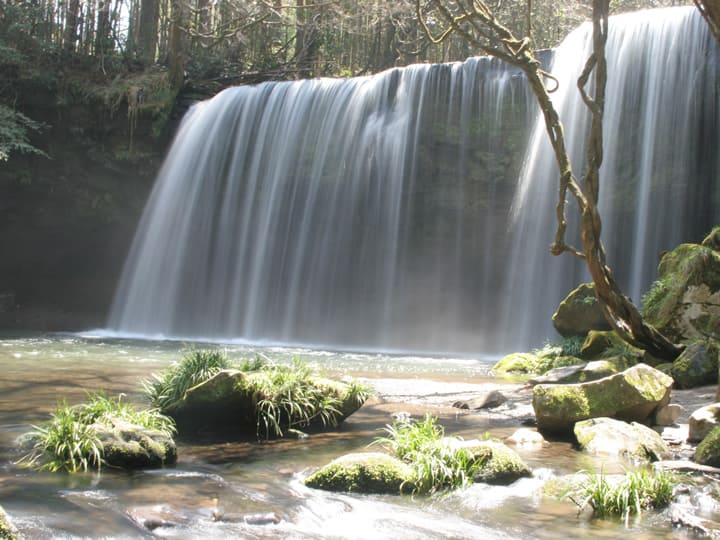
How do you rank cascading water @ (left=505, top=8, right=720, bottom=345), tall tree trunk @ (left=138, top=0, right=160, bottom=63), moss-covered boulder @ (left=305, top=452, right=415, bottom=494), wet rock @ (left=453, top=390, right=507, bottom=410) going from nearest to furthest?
moss-covered boulder @ (left=305, top=452, right=415, bottom=494) → wet rock @ (left=453, top=390, right=507, bottom=410) → cascading water @ (left=505, top=8, right=720, bottom=345) → tall tree trunk @ (left=138, top=0, right=160, bottom=63)

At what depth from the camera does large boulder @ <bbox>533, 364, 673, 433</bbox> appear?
6355 mm

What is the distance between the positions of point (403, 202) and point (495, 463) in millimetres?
13774

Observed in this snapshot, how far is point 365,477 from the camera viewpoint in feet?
15.6

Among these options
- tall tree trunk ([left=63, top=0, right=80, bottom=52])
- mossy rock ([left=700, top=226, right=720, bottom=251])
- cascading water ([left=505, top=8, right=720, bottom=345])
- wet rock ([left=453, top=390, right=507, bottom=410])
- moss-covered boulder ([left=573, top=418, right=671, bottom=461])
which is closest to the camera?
moss-covered boulder ([left=573, top=418, right=671, bottom=461])

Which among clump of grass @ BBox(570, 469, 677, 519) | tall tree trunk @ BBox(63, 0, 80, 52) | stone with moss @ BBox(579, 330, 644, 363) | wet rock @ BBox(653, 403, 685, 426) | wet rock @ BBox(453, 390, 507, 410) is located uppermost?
tall tree trunk @ BBox(63, 0, 80, 52)

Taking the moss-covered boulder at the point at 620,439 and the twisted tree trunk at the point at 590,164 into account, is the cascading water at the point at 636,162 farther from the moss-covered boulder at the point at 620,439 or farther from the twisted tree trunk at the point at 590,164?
the moss-covered boulder at the point at 620,439

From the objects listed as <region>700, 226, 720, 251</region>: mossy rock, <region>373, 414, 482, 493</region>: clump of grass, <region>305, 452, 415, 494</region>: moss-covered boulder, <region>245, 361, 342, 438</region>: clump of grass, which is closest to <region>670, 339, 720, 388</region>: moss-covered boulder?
<region>700, 226, 720, 251</region>: mossy rock

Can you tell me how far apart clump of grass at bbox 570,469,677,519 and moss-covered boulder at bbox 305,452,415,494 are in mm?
1071

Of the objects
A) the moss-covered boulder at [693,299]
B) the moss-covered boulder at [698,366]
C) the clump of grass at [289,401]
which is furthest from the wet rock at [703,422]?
the moss-covered boulder at [693,299]

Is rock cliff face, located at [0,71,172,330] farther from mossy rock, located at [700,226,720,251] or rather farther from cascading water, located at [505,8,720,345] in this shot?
mossy rock, located at [700,226,720,251]

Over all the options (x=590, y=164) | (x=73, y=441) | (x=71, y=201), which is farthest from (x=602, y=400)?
(x=71, y=201)

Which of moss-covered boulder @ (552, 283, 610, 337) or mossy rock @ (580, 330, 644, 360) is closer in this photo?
mossy rock @ (580, 330, 644, 360)

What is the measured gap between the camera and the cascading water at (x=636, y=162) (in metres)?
14.8

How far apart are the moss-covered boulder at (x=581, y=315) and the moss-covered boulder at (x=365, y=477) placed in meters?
8.31
